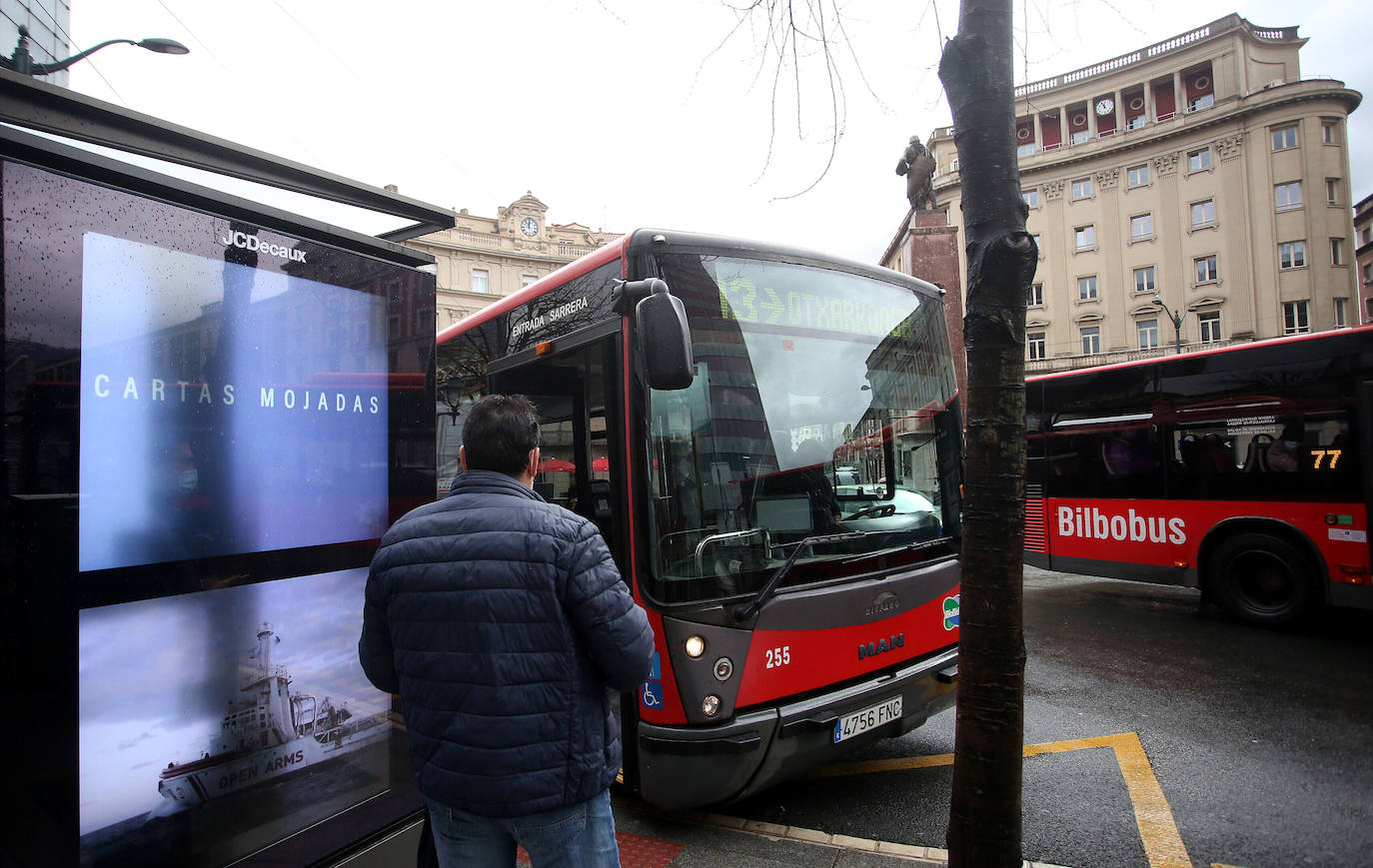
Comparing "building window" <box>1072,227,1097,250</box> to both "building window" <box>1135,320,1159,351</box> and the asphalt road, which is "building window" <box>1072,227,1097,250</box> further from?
the asphalt road

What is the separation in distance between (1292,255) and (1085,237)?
11.0 metres

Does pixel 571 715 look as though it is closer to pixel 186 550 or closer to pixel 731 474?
pixel 186 550

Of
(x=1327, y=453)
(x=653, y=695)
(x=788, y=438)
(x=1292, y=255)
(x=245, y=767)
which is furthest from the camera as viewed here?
(x=1292, y=255)

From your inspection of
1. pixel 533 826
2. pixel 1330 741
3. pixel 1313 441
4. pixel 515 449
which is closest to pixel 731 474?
pixel 515 449

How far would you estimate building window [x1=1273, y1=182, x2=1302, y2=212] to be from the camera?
41688mm

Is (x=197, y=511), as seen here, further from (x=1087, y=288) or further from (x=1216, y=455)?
(x=1087, y=288)

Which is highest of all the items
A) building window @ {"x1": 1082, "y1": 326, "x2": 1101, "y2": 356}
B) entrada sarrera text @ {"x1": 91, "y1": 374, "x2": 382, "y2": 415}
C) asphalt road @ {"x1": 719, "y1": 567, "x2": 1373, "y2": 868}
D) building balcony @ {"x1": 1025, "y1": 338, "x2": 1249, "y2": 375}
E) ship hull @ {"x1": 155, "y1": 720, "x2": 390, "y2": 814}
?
building window @ {"x1": 1082, "y1": 326, "x2": 1101, "y2": 356}

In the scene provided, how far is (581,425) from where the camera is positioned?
4262 mm

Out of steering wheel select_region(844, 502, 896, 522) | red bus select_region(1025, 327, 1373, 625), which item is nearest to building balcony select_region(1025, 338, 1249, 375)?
red bus select_region(1025, 327, 1373, 625)

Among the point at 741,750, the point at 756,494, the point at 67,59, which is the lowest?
the point at 741,750

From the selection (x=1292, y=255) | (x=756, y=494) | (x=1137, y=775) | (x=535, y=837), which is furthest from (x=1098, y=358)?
(x=535, y=837)

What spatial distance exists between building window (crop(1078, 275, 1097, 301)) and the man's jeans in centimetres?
5336

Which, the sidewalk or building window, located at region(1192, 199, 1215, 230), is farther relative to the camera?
building window, located at region(1192, 199, 1215, 230)

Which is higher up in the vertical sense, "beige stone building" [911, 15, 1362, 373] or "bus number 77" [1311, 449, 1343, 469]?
"beige stone building" [911, 15, 1362, 373]
